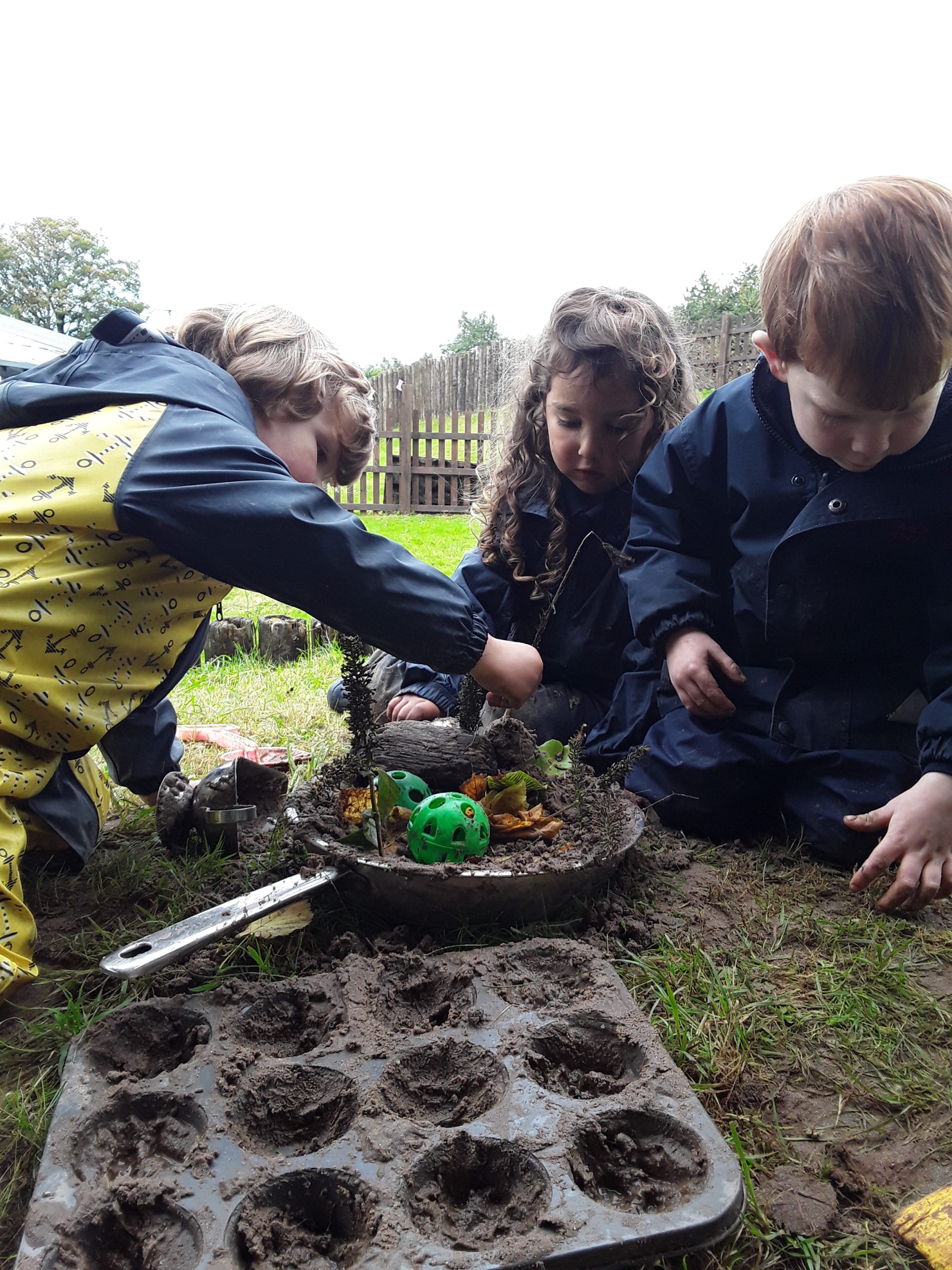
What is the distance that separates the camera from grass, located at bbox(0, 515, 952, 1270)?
1182 millimetres

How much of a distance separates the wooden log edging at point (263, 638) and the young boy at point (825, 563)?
2507 millimetres

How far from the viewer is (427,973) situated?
1.53m

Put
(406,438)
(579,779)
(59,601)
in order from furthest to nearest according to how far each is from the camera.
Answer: (406,438) → (579,779) → (59,601)

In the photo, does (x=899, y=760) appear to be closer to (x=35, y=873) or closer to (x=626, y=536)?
(x=626, y=536)

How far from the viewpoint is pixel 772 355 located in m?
2.00

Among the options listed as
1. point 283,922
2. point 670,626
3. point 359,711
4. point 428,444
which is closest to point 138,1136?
point 283,922

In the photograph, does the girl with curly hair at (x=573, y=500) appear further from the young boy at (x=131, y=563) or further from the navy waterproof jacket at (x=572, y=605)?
the young boy at (x=131, y=563)

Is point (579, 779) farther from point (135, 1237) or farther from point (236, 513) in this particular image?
point (135, 1237)

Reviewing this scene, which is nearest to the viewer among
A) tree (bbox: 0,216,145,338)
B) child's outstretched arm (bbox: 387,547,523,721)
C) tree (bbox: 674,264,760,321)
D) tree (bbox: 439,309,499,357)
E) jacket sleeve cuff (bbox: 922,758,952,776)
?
jacket sleeve cuff (bbox: 922,758,952,776)

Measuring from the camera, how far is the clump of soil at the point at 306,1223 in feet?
3.23

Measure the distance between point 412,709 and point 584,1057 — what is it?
153 cm

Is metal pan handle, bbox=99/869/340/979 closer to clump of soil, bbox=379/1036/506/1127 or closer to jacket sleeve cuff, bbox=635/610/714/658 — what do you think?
clump of soil, bbox=379/1036/506/1127

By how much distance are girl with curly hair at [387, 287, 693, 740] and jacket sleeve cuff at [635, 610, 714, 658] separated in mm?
272

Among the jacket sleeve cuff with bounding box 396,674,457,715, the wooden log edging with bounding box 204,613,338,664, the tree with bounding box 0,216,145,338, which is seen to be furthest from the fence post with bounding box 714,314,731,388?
the tree with bounding box 0,216,145,338
